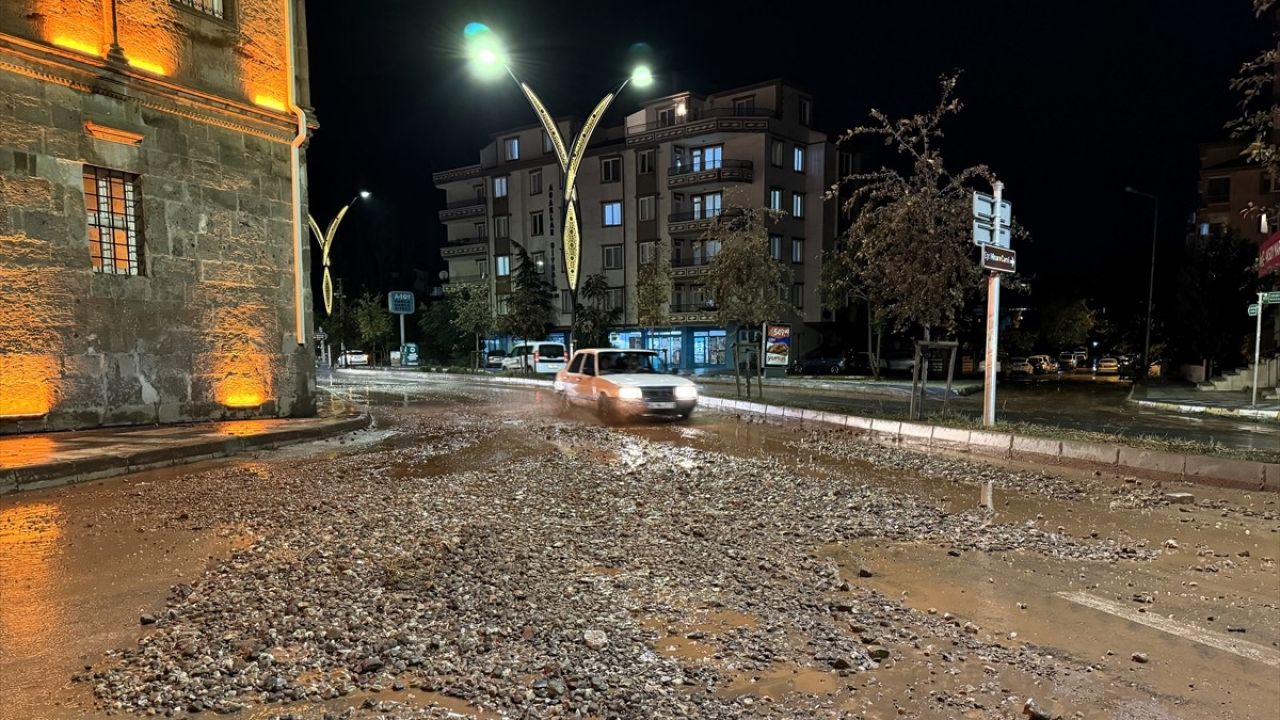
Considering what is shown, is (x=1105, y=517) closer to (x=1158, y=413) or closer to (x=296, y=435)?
(x=296, y=435)

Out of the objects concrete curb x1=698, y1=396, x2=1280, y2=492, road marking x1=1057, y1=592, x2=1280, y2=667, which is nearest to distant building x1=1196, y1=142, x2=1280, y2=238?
concrete curb x1=698, y1=396, x2=1280, y2=492

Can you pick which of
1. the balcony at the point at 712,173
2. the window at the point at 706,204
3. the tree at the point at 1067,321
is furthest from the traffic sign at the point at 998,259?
the tree at the point at 1067,321

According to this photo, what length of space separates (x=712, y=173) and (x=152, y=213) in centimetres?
3505

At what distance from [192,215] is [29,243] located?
8.69 feet

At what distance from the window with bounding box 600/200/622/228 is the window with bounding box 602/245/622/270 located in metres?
1.62

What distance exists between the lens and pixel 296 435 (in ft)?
41.4

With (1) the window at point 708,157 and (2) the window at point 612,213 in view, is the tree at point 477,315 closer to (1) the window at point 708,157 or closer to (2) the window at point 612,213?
(2) the window at point 612,213

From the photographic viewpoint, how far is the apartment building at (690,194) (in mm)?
44094

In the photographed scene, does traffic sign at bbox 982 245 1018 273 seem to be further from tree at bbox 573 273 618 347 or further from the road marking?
tree at bbox 573 273 618 347

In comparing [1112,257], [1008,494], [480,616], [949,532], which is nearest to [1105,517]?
[1008,494]

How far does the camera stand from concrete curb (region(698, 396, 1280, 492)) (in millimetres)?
8242

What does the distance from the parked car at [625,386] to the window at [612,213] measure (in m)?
33.7

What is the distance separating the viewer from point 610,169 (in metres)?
49.2

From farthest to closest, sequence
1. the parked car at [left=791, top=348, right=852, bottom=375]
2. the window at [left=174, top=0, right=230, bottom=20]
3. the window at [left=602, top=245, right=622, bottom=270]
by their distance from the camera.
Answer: the window at [left=602, top=245, right=622, bottom=270]
the parked car at [left=791, top=348, right=852, bottom=375]
the window at [left=174, top=0, right=230, bottom=20]
